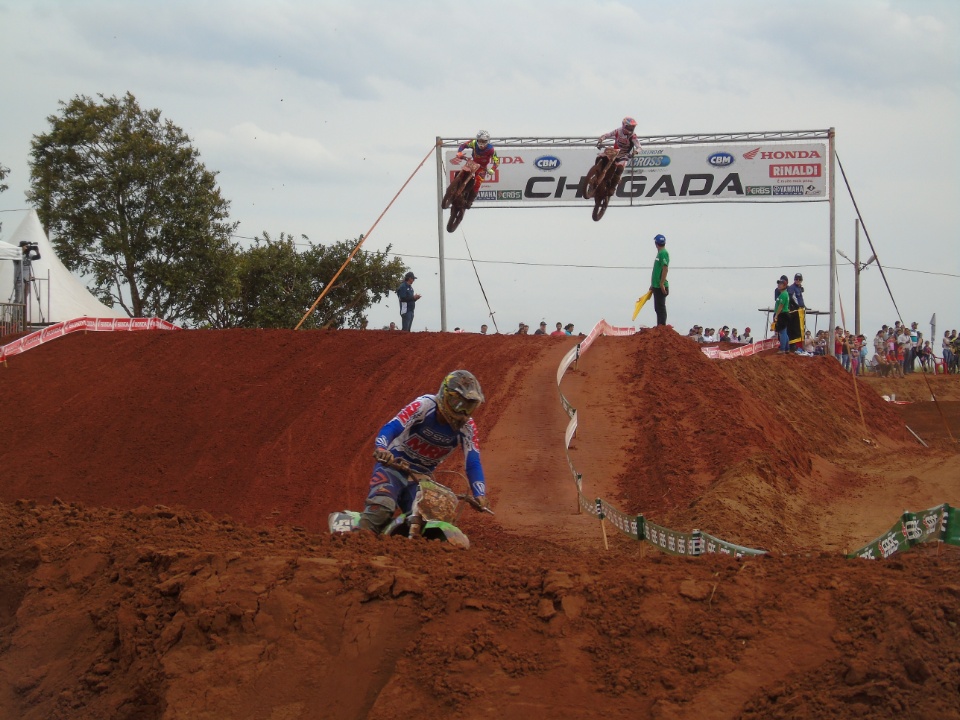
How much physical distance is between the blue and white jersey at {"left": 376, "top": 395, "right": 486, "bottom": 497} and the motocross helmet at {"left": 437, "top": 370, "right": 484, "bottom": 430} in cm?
24

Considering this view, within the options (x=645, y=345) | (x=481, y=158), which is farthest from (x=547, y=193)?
(x=645, y=345)

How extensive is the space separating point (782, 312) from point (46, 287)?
830 inches

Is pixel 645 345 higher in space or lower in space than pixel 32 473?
higher

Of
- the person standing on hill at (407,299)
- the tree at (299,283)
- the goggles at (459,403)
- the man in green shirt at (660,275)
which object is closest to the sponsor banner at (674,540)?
the goggles at (459,403)

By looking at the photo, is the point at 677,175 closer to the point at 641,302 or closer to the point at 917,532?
the point at 641,302

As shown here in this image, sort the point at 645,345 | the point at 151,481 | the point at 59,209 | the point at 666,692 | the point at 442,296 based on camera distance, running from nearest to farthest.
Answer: the point at 666,692
the point at 151,481
the point at 645,345
the point at 442,296
the point at 59,209

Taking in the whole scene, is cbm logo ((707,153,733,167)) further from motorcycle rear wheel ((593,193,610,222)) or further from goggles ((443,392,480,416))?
goggles ((443,392,480,416))

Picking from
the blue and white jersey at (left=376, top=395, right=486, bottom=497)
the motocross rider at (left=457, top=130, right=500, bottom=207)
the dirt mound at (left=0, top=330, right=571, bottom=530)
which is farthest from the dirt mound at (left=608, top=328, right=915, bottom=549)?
the motocross rider at (left=457, top=130, right=500, bottom=207)

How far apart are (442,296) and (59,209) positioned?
17.0m

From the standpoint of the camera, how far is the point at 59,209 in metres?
33.3

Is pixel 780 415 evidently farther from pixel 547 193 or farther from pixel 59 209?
pixel 59 209

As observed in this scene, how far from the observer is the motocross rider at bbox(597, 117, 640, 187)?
77.0 ft

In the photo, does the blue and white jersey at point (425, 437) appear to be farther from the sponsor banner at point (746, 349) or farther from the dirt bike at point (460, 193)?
the sponsor banner at point (746, 349)

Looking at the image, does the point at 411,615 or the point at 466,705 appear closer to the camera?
the point at 466,705
